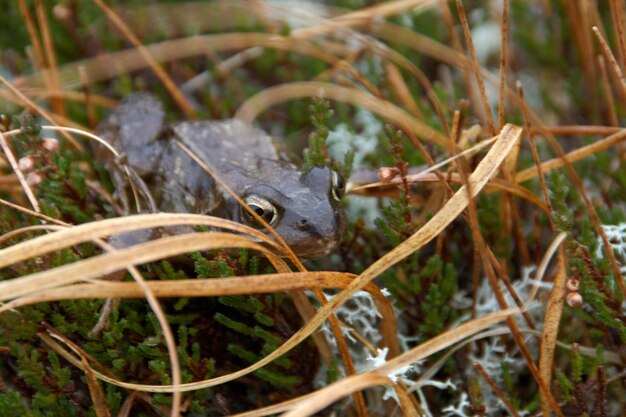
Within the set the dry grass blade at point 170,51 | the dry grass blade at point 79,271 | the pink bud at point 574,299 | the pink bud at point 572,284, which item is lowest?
the pink bud at point 574,299

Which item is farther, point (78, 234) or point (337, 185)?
point (337, 185)

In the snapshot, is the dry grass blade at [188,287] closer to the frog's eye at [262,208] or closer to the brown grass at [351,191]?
the brown grass at [351,191]

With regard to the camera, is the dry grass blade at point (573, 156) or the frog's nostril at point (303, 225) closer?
the frog's nostril at point (303, 225)

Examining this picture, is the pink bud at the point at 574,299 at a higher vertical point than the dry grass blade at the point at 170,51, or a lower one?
lower

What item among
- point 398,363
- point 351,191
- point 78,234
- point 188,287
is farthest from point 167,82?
point 398,363

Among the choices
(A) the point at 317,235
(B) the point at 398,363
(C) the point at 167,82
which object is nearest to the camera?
(B) the point at 398,363

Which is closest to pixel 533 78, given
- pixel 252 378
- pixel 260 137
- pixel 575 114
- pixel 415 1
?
pixel 575 114

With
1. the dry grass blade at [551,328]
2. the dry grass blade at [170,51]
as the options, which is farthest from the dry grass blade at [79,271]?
the dry grass blade at [170,51]

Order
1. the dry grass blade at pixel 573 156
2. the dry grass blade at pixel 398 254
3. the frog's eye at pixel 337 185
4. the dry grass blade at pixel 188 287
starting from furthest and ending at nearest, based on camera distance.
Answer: the dry grass blade at pixel 573 156 → the frog's eye at pixel 337 185 → the dry grass blade at pixel 398 254 → the dry grass blade at pixel 188 287

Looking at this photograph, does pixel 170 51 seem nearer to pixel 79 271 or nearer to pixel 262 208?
pixel 262 208
